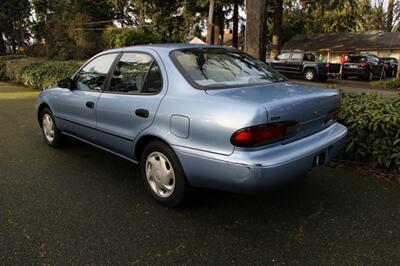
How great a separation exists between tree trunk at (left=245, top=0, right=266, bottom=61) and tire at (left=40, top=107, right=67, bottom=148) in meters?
4.45

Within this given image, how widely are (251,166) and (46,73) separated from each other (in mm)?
12687

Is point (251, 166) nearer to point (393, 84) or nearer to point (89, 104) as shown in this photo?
point (89, 104)

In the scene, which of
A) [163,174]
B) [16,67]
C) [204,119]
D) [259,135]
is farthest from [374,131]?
[16,67]

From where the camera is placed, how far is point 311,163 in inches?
120

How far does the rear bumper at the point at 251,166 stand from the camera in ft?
8.82

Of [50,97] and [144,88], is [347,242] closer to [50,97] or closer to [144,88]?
[144,88]

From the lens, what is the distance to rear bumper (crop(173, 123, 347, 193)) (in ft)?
8.82

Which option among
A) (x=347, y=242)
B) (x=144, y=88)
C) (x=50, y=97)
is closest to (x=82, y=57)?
(x=50, y=97)

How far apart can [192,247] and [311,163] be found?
47.5 inches

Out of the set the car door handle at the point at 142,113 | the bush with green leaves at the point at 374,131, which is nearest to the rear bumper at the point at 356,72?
the bush with green leaves at the point at 374,131

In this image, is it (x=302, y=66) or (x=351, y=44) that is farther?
(x=351, y=44)

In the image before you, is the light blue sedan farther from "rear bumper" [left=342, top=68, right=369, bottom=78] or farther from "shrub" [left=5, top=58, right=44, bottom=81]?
"rear bumper" [left=342, top=68, right=369, bottom=78]

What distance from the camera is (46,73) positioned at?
44.3 ft

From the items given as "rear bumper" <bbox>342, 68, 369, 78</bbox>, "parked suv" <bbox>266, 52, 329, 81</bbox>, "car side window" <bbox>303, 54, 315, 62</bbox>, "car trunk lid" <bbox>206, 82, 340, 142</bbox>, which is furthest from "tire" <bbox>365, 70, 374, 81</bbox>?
"car trunk lid" <bbox>206, 82, 340, 142</bbox>
